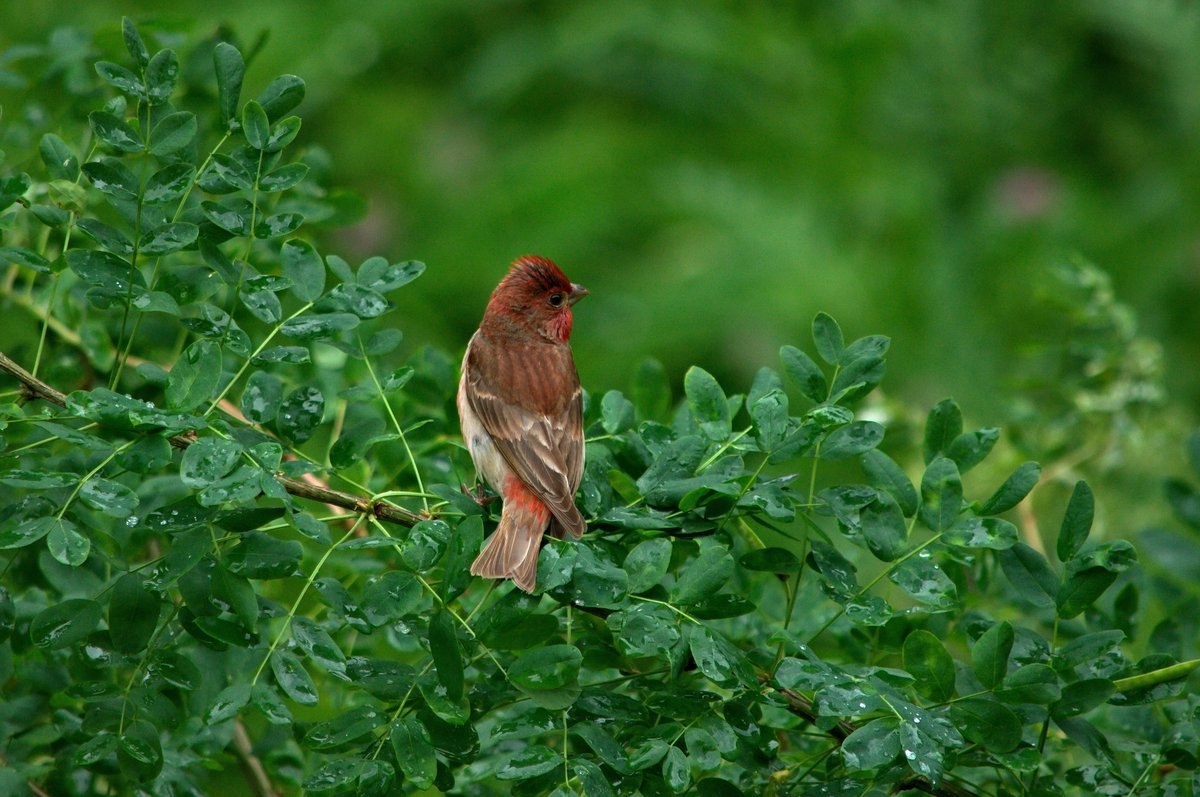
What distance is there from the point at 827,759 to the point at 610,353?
464 cm

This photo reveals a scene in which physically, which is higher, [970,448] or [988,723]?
[970,448]

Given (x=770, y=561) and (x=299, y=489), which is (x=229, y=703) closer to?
(x=299, y=489)

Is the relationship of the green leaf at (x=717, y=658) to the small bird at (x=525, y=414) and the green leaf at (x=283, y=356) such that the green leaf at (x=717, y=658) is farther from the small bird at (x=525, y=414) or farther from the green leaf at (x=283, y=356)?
the green leaf at (x=283, y=356)

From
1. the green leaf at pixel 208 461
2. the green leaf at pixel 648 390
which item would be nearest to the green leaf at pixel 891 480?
the green leaf at pixel 648 390

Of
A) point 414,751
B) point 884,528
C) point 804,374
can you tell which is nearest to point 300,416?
point 414,751

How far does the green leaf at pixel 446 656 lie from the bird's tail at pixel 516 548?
0.66ft

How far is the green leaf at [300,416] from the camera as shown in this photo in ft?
6.42

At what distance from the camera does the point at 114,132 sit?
1.83m

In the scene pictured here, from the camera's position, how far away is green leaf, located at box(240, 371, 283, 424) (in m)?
1.94

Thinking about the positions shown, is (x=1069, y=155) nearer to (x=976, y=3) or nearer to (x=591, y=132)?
(x=976, y=3)

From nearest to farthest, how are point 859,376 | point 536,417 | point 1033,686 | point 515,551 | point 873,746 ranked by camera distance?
point 873,746 → point 1033,686 → point 859,376 → point 515,551 → point 536,417

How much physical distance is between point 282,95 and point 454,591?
A: 747 millimetres

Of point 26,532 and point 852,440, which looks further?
point 852,440

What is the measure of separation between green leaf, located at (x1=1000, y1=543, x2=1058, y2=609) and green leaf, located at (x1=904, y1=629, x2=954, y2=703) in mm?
228
